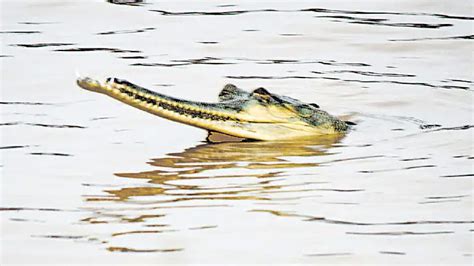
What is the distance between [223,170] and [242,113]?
79 centimetres

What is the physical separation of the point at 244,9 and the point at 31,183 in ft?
23.4

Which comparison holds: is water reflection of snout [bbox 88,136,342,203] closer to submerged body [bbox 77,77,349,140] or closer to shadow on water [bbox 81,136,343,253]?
shadow on water [bbox 81,136,343,253]

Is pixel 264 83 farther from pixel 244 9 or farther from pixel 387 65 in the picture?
pixel 244 9

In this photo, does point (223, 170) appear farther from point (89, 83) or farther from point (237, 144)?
point (89, 83)

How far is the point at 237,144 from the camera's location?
770 cm

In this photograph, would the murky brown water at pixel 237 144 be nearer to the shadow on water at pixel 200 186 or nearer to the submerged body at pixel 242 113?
the shadow on water at pixel 200 186

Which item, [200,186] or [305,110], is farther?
[305,110]

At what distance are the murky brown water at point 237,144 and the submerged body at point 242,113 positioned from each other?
0.46 feet

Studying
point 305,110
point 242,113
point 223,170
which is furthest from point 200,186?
point 305,110

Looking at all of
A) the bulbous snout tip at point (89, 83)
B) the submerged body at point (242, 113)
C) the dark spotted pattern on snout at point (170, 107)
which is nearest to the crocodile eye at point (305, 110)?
the submerged body at point (242, 113)

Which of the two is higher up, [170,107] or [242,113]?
[170,107]

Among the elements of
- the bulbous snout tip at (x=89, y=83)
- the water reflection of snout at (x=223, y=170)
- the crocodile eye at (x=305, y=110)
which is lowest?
the water reflection of snout at (x=223, y=170)

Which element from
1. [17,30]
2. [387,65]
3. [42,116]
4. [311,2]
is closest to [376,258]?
[42,116]

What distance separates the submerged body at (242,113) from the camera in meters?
7.00
